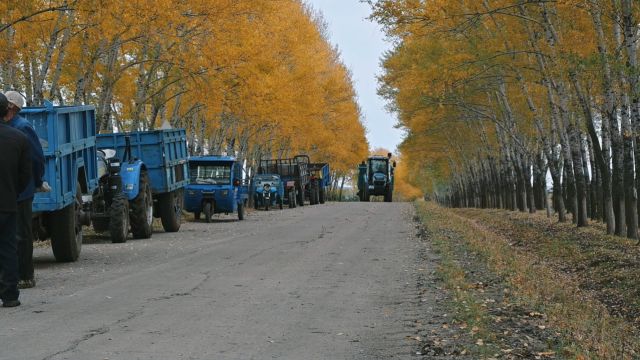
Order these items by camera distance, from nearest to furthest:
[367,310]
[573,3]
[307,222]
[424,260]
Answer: [367,310] → [424,260] → [573,3] → [307,222]

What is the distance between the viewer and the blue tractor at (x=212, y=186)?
1247 inches

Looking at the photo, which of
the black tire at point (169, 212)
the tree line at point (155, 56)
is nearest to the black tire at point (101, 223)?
the tree line at point (155, 56)

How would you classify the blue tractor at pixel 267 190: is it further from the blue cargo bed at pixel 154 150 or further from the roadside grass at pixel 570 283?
the roadside grass at pixel 570 283

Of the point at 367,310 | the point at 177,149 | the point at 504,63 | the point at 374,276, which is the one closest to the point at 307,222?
the point at 177,149

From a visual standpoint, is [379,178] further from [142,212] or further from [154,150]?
[142,212]

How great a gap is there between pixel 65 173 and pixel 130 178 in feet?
21.0

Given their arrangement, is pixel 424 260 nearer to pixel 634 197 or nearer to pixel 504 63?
pixel 634 197

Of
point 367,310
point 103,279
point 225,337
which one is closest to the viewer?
point 225,337

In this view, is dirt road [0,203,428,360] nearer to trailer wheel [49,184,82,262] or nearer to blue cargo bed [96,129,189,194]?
trailer wheel [49,184,82,262]

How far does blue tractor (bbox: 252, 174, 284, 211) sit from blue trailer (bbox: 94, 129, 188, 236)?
1886 centimetres

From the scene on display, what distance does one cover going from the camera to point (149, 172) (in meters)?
23.8

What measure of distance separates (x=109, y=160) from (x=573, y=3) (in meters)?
10.0

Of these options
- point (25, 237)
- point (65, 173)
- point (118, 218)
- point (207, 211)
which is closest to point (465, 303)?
point (25, 237)

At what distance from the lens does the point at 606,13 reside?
2016 centimetres
